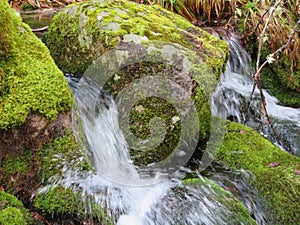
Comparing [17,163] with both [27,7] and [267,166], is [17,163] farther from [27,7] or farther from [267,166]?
[27,7]

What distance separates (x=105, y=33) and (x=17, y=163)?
65.8 inches

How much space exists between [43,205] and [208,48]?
8.05 feet

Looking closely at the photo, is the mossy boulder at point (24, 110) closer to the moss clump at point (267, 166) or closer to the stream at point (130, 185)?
the stream at point (130, 185)

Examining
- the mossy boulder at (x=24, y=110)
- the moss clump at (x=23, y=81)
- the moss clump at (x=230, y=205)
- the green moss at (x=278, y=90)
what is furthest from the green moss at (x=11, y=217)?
the green moss at (x=278, y=90)

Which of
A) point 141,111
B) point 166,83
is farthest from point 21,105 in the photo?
point 166,83

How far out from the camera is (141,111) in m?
3.18

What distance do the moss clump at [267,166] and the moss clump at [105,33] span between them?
776 millimetres

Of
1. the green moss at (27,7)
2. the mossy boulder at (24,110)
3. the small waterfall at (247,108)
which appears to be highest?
the mossy boulder at (24,110)

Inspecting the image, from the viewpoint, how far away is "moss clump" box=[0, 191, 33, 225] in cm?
211

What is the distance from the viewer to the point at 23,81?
2619 mm

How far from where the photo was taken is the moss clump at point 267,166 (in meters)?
2.84

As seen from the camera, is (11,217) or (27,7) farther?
(27,7)

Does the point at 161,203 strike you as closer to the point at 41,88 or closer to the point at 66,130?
the point at 66,130

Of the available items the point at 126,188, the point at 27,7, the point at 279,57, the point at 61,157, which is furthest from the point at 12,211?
the point at 27,7
